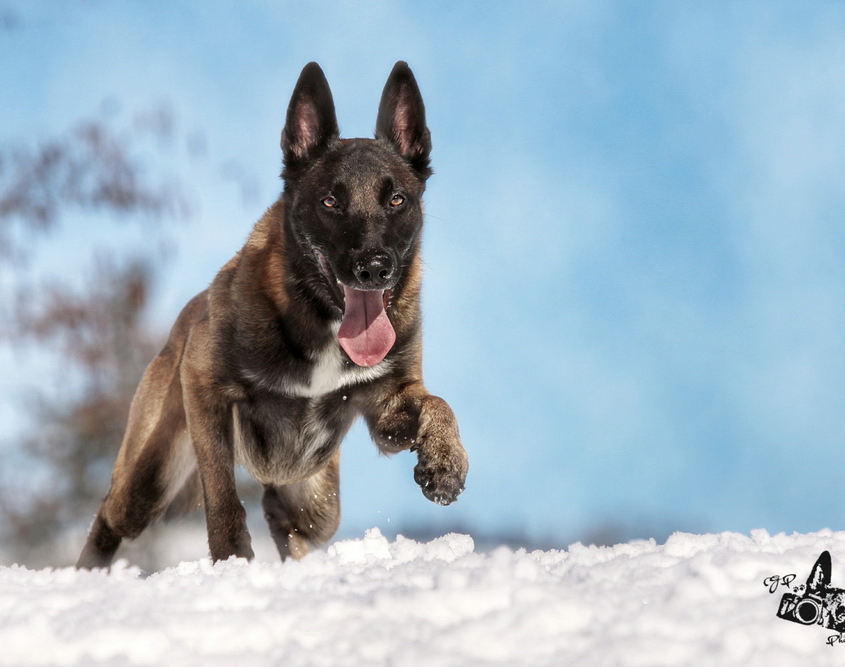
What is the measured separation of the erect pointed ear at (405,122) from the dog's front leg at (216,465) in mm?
1930

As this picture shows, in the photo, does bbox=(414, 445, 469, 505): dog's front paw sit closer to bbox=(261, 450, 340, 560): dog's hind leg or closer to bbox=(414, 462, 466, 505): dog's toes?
bbox=(414, 462, 466, 505): dog's toes

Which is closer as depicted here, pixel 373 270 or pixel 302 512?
pixel 373 270

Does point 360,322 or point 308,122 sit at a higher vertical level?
point 308,122

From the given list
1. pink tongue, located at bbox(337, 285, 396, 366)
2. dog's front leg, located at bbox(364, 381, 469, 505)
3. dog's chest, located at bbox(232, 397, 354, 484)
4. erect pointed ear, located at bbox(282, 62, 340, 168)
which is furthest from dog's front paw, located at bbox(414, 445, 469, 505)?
erect pointed ear, located at bbox(282, 62, 340, 168)

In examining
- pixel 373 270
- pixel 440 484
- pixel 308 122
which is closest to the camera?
pixel 440 484

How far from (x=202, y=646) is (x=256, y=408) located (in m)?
3.01

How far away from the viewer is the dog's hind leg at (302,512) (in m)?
6.83

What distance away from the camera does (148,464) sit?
6.29 m

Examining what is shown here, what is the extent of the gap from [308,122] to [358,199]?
0.72 metres

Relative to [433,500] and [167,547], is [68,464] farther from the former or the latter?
[433,500]

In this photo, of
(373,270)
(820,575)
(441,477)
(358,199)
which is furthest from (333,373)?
(820,575)

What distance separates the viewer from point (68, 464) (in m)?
11.7

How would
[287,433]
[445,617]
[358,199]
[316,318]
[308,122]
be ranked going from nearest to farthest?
[445,617]
[358,199]
[316,318]
[308,122]
[287,433]

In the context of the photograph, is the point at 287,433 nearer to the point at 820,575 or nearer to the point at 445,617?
the point at 445,617
